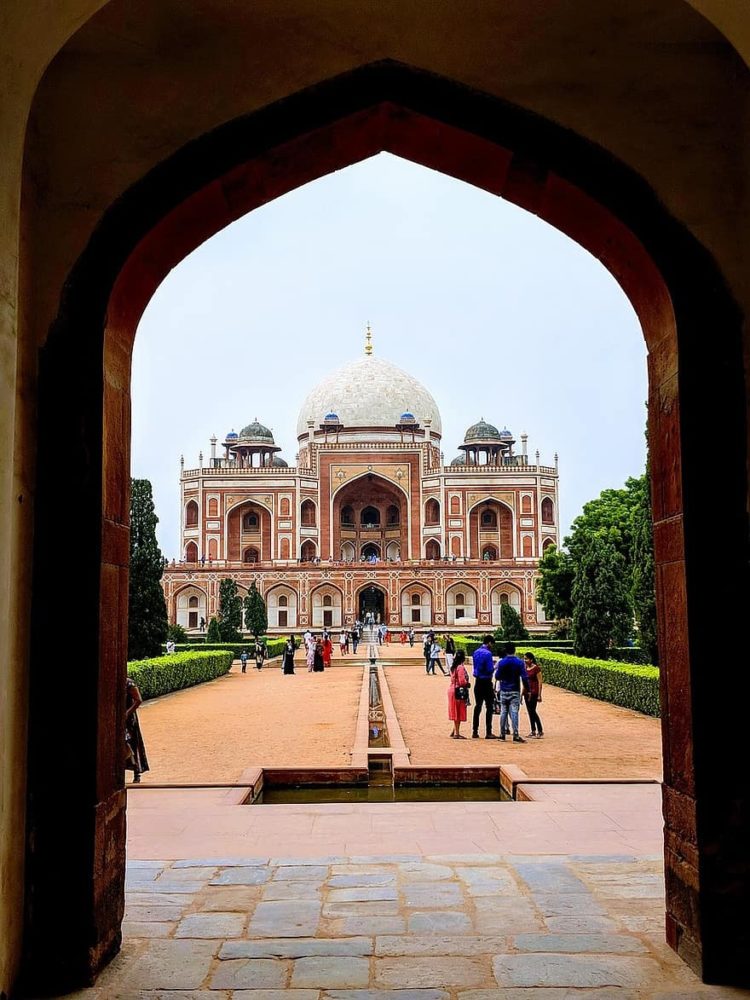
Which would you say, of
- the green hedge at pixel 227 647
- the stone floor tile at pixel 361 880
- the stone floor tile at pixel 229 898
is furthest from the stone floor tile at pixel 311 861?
the green hedge at pixel 227 647

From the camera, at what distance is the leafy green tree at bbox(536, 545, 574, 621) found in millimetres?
26562

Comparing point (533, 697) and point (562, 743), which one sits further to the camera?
point (533, 697)

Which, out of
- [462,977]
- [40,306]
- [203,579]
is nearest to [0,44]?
[40,306]

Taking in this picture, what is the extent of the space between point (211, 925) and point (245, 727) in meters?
8.19

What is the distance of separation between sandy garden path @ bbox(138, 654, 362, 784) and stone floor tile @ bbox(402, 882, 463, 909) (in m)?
3.83

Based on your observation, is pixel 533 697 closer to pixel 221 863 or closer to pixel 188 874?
pixel 221 863

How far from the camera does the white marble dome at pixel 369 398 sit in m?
51.1

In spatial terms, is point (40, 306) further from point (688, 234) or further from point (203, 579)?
point (203, 579)

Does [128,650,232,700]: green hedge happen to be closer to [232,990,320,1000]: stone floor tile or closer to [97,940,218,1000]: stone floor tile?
[97,940,218,1000]: stone floor tile

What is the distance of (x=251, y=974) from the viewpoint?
126 inches

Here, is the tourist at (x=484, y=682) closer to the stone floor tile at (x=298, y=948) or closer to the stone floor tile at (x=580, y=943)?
the stone floor tile at (x=580, y=943)

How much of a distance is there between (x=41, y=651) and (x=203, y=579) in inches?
1541

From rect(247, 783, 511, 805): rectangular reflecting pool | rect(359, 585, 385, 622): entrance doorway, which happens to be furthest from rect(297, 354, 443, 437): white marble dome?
rect(247, 783, 511, 805): rectangular reflecting pool

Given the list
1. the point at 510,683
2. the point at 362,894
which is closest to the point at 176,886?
the point at 362,894
